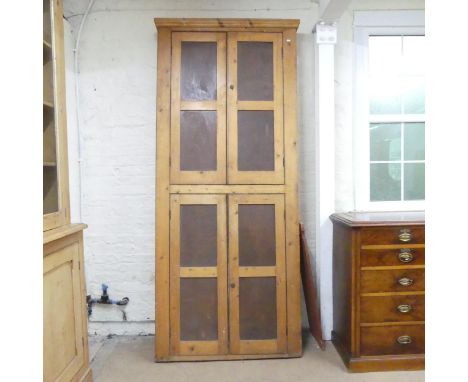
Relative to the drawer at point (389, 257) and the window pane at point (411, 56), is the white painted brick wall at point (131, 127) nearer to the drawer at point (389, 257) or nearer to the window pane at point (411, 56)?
the window pane at point (411, 56)

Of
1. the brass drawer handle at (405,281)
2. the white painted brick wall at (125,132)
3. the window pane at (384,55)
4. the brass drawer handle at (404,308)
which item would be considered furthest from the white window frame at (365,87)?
the brass drawer handle at (404,308)

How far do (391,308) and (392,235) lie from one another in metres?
0.48

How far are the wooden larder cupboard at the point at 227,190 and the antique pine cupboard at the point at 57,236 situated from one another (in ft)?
2.17

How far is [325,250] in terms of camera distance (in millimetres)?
2996

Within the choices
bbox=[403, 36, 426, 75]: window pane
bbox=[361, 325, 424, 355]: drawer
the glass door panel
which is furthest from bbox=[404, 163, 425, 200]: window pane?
the glass door panel

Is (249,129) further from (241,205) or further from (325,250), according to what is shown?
(325,250)

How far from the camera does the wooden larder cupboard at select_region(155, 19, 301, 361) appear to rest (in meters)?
2.70

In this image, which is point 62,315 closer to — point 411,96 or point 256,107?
point 256,107

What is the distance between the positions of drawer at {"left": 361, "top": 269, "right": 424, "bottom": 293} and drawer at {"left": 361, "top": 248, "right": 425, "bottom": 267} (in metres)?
0.05

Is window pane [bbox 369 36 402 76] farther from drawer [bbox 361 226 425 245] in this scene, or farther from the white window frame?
drawer [bbox 361 226 425 245]

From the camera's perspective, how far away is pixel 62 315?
2.03 m

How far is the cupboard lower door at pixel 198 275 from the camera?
268 centimetres

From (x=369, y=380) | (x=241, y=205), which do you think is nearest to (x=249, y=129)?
(x=241, y=205)
